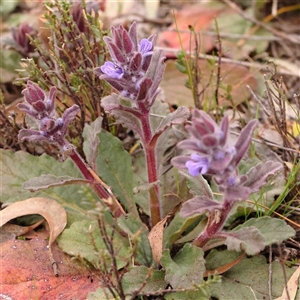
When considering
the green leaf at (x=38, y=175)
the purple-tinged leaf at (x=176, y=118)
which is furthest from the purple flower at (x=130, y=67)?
the green leaf at (x=38, y=175)

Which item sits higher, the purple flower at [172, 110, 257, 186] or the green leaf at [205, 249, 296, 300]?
the purple flower at [172, 110, 257, 186]

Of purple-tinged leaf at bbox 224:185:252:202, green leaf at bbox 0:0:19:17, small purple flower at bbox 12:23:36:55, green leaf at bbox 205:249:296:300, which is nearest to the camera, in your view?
purple-tinged leaf at bbox 224:185:252:202

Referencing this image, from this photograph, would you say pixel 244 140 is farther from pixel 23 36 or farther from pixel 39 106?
pixel 23 36

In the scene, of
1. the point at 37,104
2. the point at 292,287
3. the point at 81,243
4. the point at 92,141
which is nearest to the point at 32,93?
the point at 37,104

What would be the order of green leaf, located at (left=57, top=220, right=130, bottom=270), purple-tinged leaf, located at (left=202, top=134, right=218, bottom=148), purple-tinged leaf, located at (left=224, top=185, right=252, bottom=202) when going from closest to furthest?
purple-tinged leaf, located at (left=202, top=134, right=218, bottom=148), purple-tinged leaf, located at (left=224, top=185, right=252, bottom=202), green leaf, located at (left=57, top=220, right=130, bottom=270)

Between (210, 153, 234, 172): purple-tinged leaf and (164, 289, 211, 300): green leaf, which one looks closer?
(210, 153, 234, 172): purple-tinged leaf

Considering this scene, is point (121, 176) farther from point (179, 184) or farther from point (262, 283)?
point (262, 283)

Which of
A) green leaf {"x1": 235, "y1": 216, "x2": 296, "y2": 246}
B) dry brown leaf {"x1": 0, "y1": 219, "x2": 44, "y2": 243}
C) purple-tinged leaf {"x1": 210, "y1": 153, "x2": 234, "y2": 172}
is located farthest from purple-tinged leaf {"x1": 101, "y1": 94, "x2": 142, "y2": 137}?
dry brown leaf {"x1": 0, "y1": 219, "x2": 44, "y2": 243}

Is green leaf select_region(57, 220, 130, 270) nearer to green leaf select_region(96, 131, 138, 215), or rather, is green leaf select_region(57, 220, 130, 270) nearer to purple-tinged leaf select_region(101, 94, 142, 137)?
green leaf select_region(96, 131, 138, 215)
